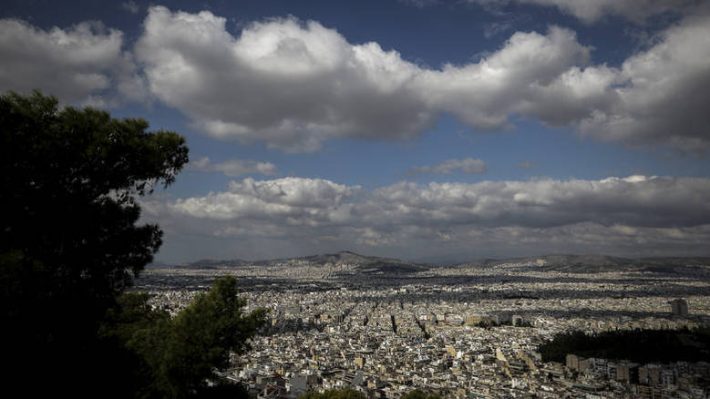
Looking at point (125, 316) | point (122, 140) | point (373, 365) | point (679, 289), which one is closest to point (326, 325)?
point (373, 365)

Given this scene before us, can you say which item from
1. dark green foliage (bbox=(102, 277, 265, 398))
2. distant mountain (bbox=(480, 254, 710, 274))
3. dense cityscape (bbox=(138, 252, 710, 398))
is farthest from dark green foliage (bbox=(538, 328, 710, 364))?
distant mountain (bbox=(480, 254, 710, 274))

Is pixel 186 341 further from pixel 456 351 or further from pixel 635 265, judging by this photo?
pixel 635 265

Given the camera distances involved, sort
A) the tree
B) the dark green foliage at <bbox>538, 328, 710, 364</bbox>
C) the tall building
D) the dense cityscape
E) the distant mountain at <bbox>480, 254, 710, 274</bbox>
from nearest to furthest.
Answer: the tree → the dense cityscape → the dark green foliage at <bbox>538, 328, 710, 364</bbox> → the tall building → the distant mountain at <bbox>480, 254, 710, 274</bbox>

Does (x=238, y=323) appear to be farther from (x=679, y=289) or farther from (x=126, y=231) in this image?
(x=679, y=289)

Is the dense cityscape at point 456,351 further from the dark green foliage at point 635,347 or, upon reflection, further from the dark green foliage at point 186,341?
the dark green foliage at point 186,341

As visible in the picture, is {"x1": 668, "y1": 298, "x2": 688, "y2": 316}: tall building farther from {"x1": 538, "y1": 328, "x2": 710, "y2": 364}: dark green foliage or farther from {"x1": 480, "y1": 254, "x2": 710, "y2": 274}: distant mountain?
{"x1": 480, "y1": 254, "x2": 710, "y2": 274}: distant mountain

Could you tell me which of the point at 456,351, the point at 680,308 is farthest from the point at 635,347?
the point at 680,308
